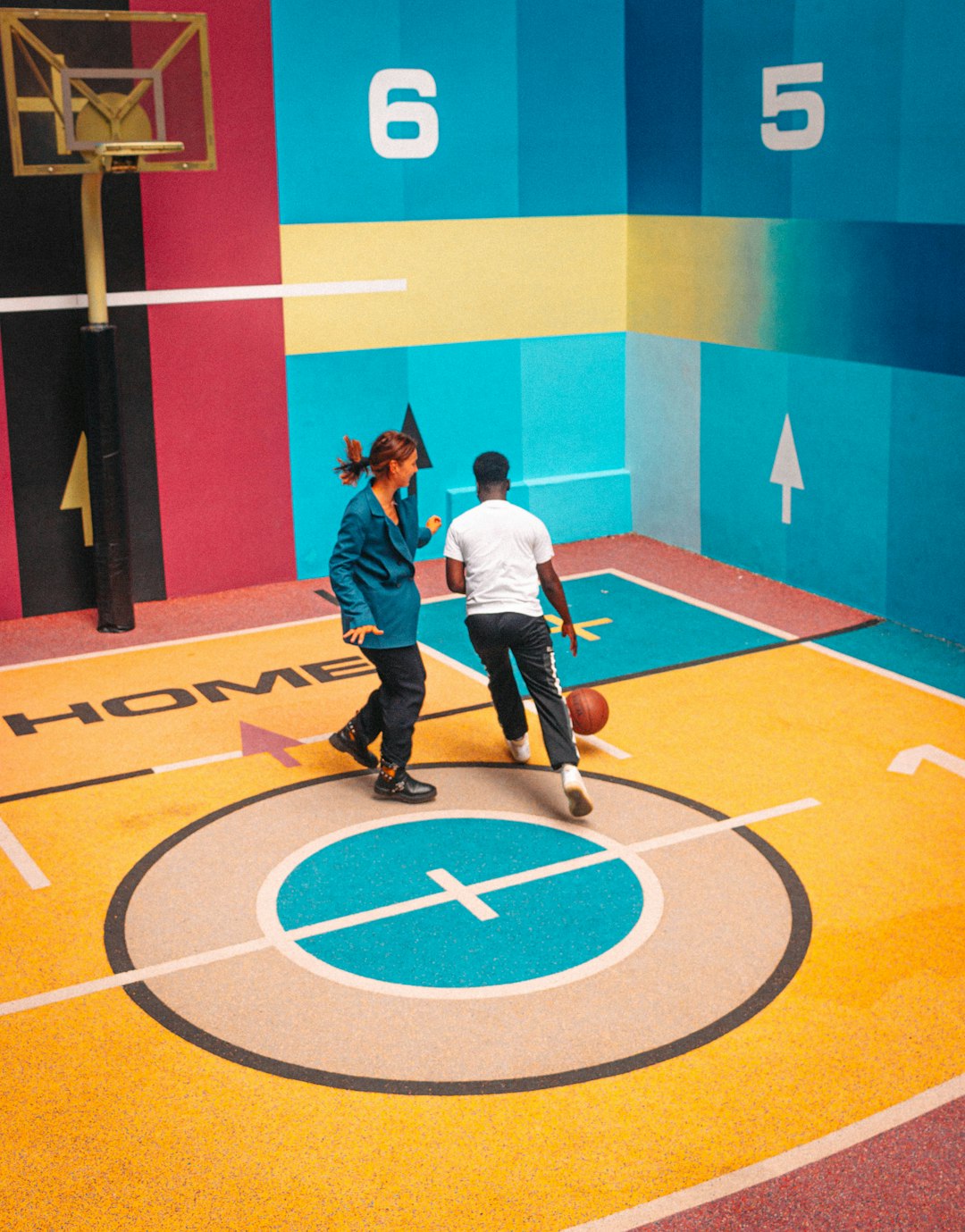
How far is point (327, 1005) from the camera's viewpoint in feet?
19.9

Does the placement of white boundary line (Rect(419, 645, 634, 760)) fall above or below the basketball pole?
below

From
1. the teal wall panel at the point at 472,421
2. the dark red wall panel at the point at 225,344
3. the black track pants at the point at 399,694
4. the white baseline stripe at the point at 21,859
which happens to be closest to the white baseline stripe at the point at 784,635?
the teal wall panel at the point at 472,421

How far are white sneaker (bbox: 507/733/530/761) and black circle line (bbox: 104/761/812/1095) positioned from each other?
4.80 feet

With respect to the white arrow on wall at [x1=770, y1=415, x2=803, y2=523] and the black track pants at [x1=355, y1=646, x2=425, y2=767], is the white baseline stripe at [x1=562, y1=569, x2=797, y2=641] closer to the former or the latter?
the white arrow on wall at [x1=770, y1=415, x2=803, y2=523]

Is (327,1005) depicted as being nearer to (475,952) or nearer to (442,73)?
(475,952)

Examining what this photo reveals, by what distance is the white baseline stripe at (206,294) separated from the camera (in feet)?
36.7

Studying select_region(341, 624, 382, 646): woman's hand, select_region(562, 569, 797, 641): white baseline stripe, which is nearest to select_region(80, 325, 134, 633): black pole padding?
select_region(562, 569, 797, 641): white baseline stripe

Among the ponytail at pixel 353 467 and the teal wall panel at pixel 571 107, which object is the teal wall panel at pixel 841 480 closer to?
the teal wall panel at pixel 571 107

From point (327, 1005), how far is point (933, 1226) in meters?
2.54

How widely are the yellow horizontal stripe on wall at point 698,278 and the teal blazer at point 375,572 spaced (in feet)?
18.2

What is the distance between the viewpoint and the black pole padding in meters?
10.8

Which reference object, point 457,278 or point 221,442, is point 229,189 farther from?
point 457,278

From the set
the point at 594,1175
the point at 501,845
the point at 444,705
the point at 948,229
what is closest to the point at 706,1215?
the point at 594,1175

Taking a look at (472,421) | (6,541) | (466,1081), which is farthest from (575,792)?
(472,421)
